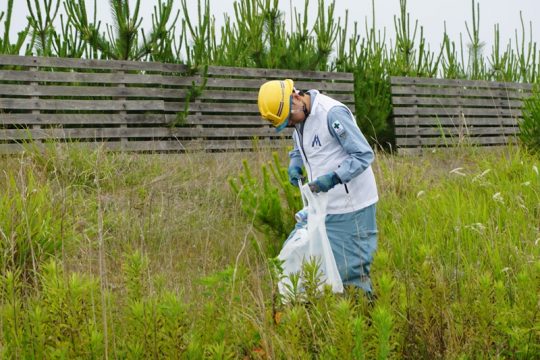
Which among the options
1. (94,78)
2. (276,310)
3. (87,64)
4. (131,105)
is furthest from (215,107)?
(276,310)

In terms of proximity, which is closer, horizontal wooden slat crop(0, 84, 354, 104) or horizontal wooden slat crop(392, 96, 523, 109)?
A: horizontal wooden slat crop(0, 84, 354, 104)

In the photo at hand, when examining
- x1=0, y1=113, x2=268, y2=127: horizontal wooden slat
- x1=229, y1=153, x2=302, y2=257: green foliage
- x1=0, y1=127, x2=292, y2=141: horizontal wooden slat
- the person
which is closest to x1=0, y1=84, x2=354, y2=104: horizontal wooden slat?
x1=0, y1=113, x2=268, y2=127: horizontal wooden slat

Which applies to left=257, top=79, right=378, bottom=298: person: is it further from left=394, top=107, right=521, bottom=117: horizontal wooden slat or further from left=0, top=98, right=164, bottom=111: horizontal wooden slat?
left=394, top=107, right=521, bottom=117: horizontal wooden slat

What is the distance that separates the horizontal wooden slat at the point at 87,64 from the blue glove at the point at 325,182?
721 centimetres

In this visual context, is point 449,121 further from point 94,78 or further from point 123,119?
point 94,78

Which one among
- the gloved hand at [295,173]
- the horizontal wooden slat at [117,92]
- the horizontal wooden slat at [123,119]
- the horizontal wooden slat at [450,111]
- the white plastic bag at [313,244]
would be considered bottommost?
the white plastic bag at [313,244]

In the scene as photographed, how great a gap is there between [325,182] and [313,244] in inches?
13.0

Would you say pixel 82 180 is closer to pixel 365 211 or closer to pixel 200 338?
pixel 365 211

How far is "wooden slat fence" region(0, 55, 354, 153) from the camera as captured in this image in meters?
9.95

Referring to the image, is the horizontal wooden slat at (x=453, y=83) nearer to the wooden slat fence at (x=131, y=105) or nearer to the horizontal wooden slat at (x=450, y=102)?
the horizontal wooden slat at (x=450, y=102)

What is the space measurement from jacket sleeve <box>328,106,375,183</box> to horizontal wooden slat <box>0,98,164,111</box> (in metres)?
6.86

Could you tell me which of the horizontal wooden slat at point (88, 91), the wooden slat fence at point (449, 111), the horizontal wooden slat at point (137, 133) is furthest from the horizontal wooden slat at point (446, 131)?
the horizontal wooden slat at point (88, 91)

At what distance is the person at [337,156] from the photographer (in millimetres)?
3977

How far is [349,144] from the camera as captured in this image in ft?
13.0
